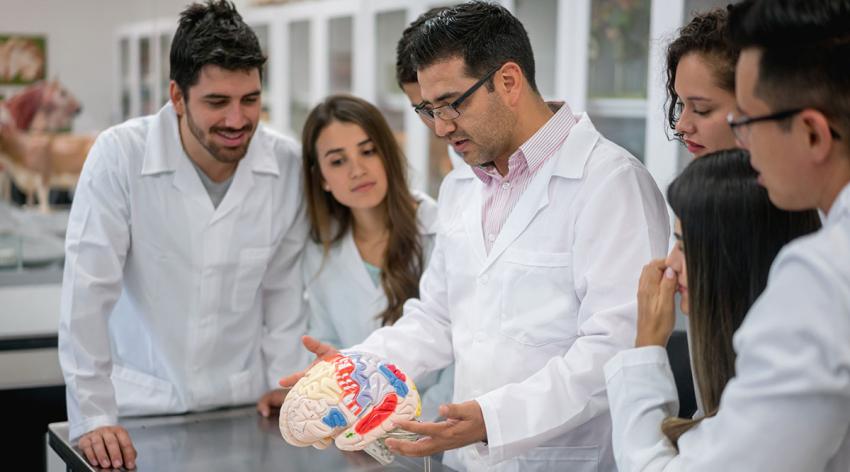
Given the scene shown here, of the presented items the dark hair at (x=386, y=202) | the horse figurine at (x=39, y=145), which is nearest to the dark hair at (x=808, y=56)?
the dark hair at (x=386, y=202)

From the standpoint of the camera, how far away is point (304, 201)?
2.63m

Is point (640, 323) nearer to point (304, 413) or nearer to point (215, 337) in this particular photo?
point (304, 413)

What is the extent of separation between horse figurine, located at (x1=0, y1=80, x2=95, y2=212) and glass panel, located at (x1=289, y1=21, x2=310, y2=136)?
189cm

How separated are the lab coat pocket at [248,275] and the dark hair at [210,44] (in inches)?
17.6

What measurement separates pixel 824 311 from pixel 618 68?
2452 mm

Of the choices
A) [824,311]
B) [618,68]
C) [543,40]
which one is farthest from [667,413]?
[543,40]

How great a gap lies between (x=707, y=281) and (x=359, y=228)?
5.10 ft

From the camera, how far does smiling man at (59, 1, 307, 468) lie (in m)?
2.29

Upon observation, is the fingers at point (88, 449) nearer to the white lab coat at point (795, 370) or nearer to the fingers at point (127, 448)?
the fingers at point (127, 448)

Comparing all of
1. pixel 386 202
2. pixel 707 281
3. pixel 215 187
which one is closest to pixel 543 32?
pixel 386 202

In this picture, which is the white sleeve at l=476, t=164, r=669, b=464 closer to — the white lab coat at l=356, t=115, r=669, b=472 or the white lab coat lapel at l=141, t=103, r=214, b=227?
the white lab coat at l=356, t=115, r=669, b=472

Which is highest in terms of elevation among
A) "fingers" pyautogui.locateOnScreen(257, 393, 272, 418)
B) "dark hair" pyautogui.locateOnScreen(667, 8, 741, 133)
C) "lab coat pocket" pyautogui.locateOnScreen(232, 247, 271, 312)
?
"dark hair" pyautogui.locateOnScreen(667, 8, 741, 133)

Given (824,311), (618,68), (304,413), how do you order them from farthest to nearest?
(618,68) → (304,413) → (824,311)

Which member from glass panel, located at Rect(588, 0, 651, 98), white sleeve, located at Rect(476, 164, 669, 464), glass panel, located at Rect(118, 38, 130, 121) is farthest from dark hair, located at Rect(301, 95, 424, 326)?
glass panel, located at Rect(118, 38, 130, 121)
